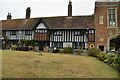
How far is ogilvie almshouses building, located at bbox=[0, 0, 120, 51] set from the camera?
23422mm

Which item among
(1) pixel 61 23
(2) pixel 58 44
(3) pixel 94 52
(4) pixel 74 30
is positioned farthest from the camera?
(1) pixel 61 23

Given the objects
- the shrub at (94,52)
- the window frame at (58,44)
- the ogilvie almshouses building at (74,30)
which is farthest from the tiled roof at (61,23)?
the shrub at (94,52)

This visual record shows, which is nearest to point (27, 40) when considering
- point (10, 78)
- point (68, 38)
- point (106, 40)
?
point (68, 38)

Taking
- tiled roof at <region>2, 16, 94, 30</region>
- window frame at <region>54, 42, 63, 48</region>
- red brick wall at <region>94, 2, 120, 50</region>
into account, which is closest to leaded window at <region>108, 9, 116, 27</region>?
red brick wall at <region>94, 2, 120, 50</region>

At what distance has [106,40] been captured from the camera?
23.2 meters

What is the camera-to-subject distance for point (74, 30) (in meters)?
26.1

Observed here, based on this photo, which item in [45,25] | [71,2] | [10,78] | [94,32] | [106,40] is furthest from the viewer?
[71,2]

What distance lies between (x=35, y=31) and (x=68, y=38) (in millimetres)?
7093

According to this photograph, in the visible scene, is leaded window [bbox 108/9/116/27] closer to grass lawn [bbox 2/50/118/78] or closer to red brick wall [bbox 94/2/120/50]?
red brick wall [bbox 94/2/120/50]

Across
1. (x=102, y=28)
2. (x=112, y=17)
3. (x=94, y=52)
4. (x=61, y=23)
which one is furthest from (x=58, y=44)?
(x=112, y=17)

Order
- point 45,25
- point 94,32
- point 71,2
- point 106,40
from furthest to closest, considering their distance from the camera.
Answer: point 71,2 < point 45,25 < point 94,32 < point 106,40

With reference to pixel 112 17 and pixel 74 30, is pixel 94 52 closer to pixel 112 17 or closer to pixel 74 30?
pixel 74 30

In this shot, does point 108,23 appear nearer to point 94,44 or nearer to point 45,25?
point 94,44

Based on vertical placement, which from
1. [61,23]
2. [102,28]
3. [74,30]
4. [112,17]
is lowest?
[74,30]
